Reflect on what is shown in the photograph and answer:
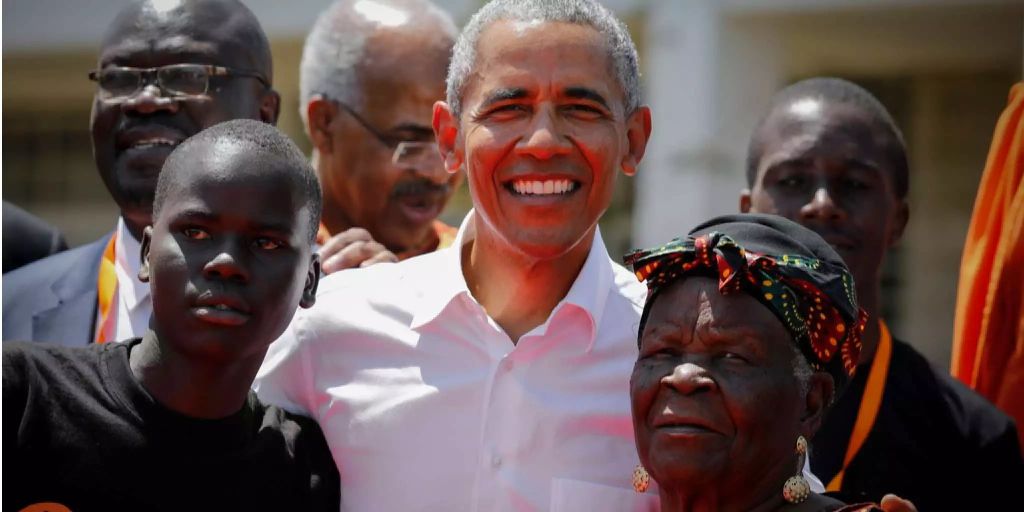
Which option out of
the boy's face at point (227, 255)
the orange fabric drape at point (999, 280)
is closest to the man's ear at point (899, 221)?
the orange fabric drape at point (999, 280)

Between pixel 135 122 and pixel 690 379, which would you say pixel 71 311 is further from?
pixel 690 379

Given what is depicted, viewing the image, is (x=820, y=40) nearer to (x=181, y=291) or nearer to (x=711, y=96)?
(x=711, y=96)

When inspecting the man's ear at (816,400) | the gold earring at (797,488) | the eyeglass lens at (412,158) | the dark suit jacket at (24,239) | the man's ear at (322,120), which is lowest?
the dark suit jacket at (24,239)

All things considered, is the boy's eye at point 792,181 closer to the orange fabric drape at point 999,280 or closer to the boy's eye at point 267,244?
the orange fabric drape at point 999,280

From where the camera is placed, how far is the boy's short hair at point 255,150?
142 inches

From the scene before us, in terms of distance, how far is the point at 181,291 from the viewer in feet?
11.3

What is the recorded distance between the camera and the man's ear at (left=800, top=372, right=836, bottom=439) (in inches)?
134

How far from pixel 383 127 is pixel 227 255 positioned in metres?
1.94

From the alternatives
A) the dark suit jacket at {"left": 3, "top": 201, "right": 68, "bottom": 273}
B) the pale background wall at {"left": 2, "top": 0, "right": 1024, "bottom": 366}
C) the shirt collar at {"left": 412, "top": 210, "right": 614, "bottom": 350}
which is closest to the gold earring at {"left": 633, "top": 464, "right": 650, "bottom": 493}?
the shirt collar at {"left": 412, "top": 210, "right": 614, "bottom": 350}

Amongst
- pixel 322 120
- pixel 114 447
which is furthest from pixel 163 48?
pixel 114 447

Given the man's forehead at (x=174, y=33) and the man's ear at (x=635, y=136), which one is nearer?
the man's ear at (x=635, y=136)

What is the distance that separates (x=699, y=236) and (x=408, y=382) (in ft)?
2.78

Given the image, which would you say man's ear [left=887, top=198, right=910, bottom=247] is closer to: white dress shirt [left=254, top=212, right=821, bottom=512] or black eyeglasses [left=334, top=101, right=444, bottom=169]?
white dress shirt [left=254, top=212, right=821, bottom=512]

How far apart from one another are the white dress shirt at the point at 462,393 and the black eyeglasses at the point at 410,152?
1285 millimetres
